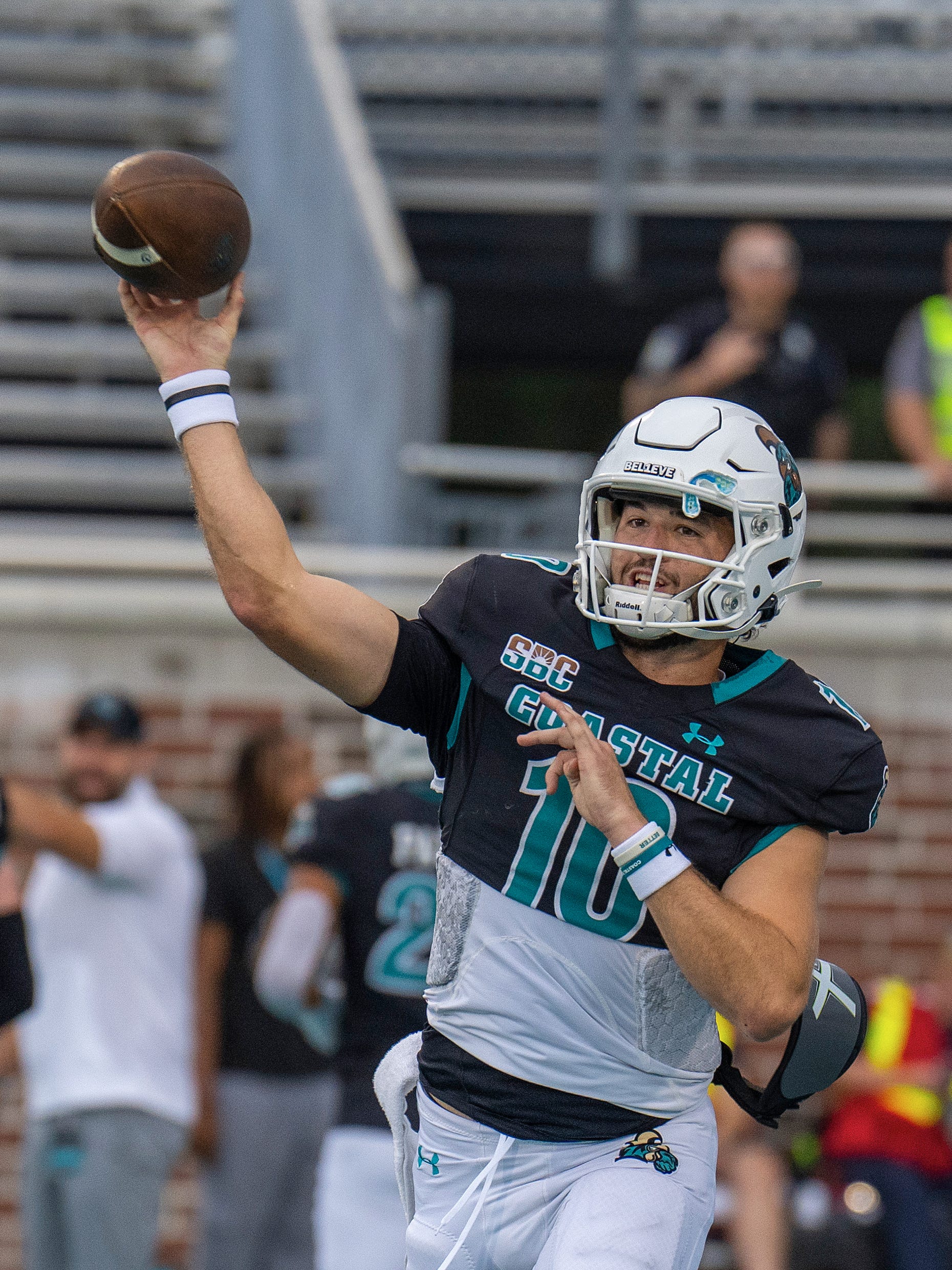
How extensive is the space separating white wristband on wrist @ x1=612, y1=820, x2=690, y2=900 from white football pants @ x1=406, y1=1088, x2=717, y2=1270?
0.51 meters

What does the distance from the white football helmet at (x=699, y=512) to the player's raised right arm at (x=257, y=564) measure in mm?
398

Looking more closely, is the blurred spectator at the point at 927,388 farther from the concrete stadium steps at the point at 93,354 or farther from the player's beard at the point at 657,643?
the player's beard at the point at 657,643

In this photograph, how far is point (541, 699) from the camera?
3.08 metres

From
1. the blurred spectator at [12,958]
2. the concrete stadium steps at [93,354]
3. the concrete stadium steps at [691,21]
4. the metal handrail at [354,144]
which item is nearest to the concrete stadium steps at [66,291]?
the concrete stadium steps at [93,354]

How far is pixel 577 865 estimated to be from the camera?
3.08 metres

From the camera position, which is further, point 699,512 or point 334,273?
point 334,273

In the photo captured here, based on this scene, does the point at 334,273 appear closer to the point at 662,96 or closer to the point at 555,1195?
the point at 662,96

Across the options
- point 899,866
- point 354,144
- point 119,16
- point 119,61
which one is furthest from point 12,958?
point 119,16

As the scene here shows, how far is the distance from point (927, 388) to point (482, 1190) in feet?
17.4

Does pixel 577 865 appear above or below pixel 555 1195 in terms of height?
above

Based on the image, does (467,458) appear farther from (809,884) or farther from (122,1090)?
(809,884)

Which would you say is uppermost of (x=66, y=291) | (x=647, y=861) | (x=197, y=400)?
(x=197, y=400)

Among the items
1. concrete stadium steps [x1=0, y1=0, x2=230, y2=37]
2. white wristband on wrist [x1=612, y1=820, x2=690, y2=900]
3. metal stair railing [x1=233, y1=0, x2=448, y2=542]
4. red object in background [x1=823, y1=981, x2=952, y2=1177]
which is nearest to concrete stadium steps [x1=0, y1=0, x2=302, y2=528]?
concrete stadium steps [x1=0, y1=0, x2=230, y2=37]

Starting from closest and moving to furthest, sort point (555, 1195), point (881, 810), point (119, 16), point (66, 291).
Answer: point (555, 1195) → point (881, 810) → point (66, 291) → point (119, 16)
